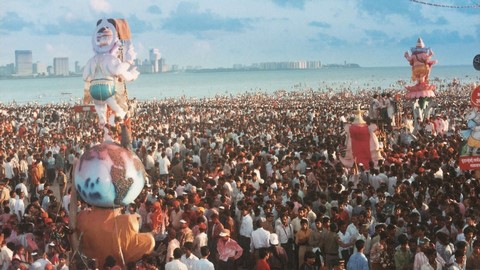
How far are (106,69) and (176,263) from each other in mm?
11354

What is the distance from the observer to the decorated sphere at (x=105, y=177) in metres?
9.34

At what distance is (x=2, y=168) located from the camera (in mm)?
→ 16625

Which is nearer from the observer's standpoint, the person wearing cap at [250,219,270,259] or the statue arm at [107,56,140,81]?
the person wearing cap at [250,219,270,259]

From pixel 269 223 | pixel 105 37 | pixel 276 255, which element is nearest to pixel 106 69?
pixel 105 37

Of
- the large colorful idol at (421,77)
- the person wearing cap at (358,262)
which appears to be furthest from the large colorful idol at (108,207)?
the large colorful idol at (421,77)

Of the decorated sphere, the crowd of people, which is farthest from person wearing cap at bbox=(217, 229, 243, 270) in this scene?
the decorated sphere

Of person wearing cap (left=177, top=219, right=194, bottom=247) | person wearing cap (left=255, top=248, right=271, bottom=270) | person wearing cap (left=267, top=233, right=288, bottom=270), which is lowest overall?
person wearing cap (left=267, top=233, right=288, bottom=270)

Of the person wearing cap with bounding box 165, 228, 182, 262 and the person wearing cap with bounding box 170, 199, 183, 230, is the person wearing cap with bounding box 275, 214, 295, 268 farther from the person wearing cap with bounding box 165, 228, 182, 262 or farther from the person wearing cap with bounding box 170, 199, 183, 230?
the person wearing cap with bounding box 165, 228, 182, 262

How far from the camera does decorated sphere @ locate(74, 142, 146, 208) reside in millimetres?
9336

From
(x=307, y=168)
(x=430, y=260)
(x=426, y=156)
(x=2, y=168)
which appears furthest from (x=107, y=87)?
(x=430, y=260)

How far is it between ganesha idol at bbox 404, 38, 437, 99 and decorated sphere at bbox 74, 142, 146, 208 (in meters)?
18.8

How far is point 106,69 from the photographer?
18422 mm

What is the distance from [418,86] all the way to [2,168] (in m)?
16.9

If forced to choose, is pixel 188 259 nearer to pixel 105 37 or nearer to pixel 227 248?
pixel 227 248
